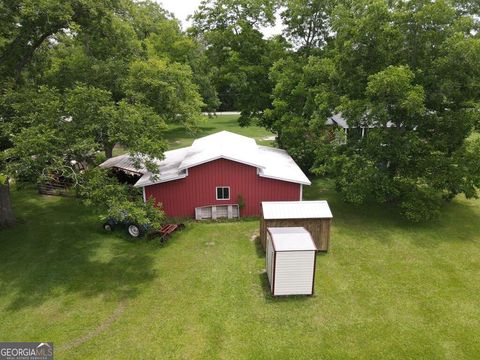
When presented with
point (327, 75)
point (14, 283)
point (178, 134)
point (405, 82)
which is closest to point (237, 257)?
point (14, 283)

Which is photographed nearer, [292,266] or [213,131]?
[292,266]

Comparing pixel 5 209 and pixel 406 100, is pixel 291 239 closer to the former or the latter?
pixel 406 100

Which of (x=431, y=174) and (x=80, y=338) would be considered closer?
(x=80, y=338)

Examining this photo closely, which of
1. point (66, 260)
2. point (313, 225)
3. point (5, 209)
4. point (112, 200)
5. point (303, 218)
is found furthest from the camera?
point (5, 209)

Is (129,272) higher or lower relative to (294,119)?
lower

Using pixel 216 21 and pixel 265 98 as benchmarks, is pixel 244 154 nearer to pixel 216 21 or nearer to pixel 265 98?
pixel 265 98

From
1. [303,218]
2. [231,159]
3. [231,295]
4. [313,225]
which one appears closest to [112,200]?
[231,295]

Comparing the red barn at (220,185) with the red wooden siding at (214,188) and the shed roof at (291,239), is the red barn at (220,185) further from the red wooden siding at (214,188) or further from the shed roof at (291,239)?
the shed roof at (291,239)
